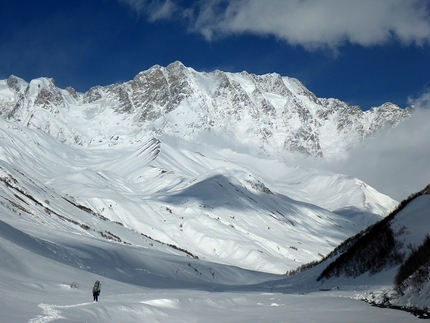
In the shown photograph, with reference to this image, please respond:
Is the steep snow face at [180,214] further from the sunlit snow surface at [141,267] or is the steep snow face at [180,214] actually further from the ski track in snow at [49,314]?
the ski track in snow at [49,314]

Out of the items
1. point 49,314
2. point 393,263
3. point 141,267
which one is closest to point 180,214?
point 141,267

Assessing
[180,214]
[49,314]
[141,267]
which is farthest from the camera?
[180,214]

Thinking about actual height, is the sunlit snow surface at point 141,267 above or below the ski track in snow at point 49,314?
above

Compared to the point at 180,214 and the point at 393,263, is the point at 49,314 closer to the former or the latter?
the point at 393,263

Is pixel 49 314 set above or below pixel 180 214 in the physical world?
below

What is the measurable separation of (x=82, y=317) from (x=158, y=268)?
23.2m

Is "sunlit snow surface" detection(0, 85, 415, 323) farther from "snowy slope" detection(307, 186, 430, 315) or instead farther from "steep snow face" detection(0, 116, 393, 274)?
"snowy slope" detection(307, 186, 430, 315)

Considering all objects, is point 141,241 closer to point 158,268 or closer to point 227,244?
point 158,268

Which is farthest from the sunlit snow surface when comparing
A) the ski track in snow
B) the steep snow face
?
the steep snow face

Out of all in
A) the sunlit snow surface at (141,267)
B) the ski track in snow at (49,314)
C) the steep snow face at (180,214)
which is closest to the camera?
the ski track in snow at (49,314)

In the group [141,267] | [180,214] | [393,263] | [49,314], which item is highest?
[180,214]

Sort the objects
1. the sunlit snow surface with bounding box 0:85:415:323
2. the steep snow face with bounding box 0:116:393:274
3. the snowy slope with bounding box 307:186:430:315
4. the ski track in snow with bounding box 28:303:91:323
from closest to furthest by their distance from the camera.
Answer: the ski track in snow with bounding box 28:303:91:323 < the sunlit snow surface with bounding box 0:85:415:323 < the snowy slope with bounding box 307:186:430:315 < the steep snow face with bounding box 0:116:393:274

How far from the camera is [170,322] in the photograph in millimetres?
13312

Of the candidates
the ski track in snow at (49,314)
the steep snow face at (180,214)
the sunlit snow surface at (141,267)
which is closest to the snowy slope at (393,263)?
the sunlit snow surface at (141,267)
